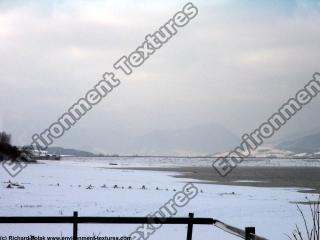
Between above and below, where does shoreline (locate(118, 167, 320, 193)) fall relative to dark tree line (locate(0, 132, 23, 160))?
below

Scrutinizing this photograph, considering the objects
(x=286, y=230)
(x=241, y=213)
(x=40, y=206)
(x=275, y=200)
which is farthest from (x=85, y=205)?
(x=275, y=200)

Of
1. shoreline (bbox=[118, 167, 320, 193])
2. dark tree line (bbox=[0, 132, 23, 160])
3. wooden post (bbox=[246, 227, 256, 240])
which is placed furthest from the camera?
dark tree line (bbox=[0, 132, 23, 160])

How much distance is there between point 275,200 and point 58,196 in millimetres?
11450

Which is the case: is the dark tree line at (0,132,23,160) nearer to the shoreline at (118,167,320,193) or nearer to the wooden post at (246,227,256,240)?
the shoreline at (118,167,320,193)

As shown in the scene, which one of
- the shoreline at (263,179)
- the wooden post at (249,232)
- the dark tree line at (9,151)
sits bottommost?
the wooden post at (249,232)

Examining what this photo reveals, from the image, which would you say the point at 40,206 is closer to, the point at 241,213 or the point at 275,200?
the point at 241,213

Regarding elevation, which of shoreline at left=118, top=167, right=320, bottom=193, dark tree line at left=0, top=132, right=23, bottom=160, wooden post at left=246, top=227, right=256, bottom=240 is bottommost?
wooden post at left=246, top=227, right=256, bottom=240

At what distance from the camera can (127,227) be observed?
1406cm

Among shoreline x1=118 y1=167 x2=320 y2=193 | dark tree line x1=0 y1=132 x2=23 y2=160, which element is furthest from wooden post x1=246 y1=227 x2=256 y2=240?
dark tree line x1=0 y1=132 x2=23 y2=160

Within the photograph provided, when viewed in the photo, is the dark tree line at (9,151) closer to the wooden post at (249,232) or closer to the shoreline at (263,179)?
the shoreline at (263,179)

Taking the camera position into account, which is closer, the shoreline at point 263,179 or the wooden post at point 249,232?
the wooden post at point 249,232

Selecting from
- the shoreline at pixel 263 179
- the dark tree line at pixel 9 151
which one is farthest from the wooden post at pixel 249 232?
the dark tree line at pixel 9 151

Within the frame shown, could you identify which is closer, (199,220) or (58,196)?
(199,220)

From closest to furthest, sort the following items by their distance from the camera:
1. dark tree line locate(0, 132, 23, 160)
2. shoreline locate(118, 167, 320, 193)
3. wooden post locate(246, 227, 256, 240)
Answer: wooden post locate(246, 227, 256, 240)
shoreline locate(118, 167, 320, 193)
dark tree line locate(0, 132, 23, 160)
